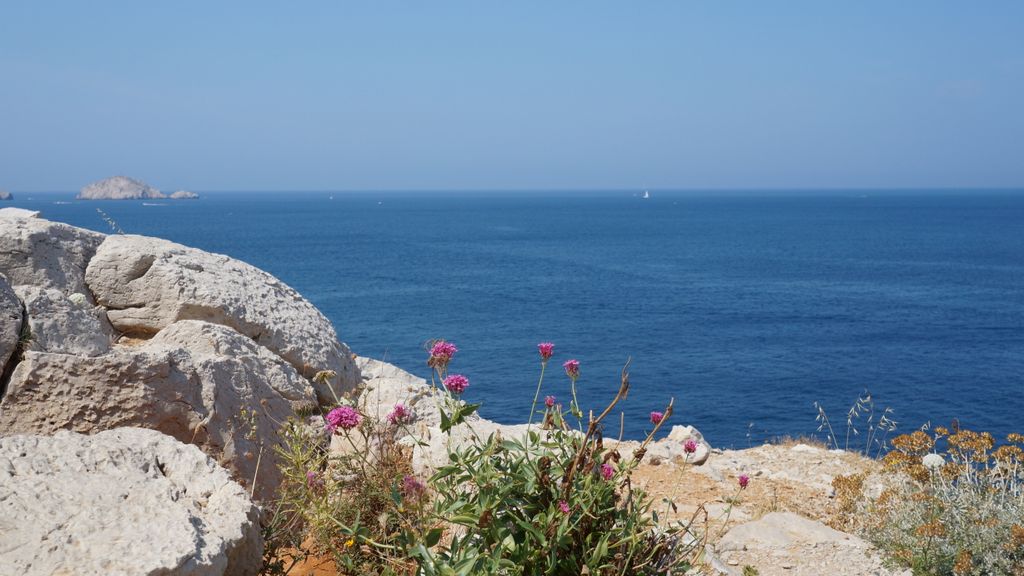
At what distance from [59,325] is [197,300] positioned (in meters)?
2.02

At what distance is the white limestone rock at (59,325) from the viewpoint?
5.86 meters

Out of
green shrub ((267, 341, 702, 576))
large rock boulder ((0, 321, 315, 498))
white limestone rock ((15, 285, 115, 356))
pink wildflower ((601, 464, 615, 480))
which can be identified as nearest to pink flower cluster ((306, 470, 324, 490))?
green shrub ((267, 341, 702, 576))

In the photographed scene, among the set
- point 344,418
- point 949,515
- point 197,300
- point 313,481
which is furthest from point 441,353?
point 197,300

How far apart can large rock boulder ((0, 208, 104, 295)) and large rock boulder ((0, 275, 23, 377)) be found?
5.31ft

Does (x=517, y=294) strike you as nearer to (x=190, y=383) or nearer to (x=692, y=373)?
(x=692, y=373)

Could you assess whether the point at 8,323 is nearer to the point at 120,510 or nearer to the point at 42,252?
the point at 120,510

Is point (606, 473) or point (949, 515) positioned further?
point (949, 515)

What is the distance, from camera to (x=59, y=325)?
6102 millimetres

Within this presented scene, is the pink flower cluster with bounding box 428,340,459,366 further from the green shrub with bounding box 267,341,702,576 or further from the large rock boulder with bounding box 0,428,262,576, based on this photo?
the large rock boulder with bounding box 0,428,262,576

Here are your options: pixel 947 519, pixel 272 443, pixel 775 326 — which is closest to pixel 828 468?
pixel 947 519

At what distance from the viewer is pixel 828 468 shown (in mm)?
9883

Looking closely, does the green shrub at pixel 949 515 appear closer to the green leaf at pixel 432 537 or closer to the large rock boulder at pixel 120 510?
the green leaf at pixel 432 537

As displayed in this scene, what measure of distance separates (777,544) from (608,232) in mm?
114349

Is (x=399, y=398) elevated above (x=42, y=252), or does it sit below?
below
